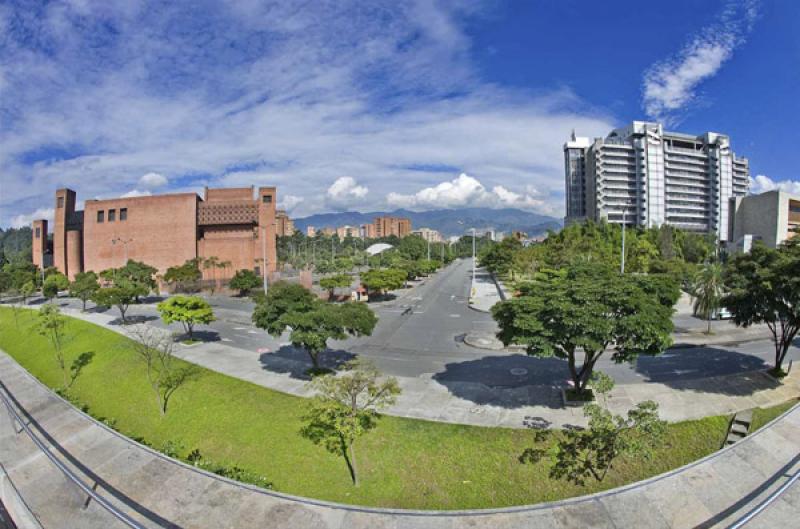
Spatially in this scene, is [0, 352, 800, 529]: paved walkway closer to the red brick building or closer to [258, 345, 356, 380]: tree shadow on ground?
[258, 345, 356, 380]: tree shadow on ground

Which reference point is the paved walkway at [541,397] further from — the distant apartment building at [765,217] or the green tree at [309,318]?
the distant apartment building at [765,217]

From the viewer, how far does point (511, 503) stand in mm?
10672

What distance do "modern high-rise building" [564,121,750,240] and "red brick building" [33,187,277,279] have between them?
84.6m

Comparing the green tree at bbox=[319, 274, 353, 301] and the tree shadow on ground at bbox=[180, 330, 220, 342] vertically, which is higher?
the green tree at bbox=[319, 274, 353, 301]

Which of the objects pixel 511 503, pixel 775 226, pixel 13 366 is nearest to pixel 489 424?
pixel 511 503

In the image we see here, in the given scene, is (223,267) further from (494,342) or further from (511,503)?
(511,503)

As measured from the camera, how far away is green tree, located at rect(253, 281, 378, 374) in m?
18.0

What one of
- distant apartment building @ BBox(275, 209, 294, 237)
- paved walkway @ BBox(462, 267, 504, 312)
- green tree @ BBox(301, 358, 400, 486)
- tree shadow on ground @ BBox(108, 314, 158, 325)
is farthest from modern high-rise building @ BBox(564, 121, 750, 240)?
green tree @ BBox(301, 358, 400, 486)

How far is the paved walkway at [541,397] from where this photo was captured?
1453cm

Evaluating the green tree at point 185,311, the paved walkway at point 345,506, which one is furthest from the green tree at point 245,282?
the paved walkway at point 345,506

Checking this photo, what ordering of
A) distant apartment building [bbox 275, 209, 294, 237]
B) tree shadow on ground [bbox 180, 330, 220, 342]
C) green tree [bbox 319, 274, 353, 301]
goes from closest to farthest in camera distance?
tree shadow on ground [bbox 180, 330, 220, 342] < green tree [bbox 319, 274, 353, 301] < distant apartment building [bbox 275, 209, 294, 237]

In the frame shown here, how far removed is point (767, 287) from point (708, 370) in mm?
5540

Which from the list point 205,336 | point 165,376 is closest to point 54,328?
point 205,336

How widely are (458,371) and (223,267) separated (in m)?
53.4
